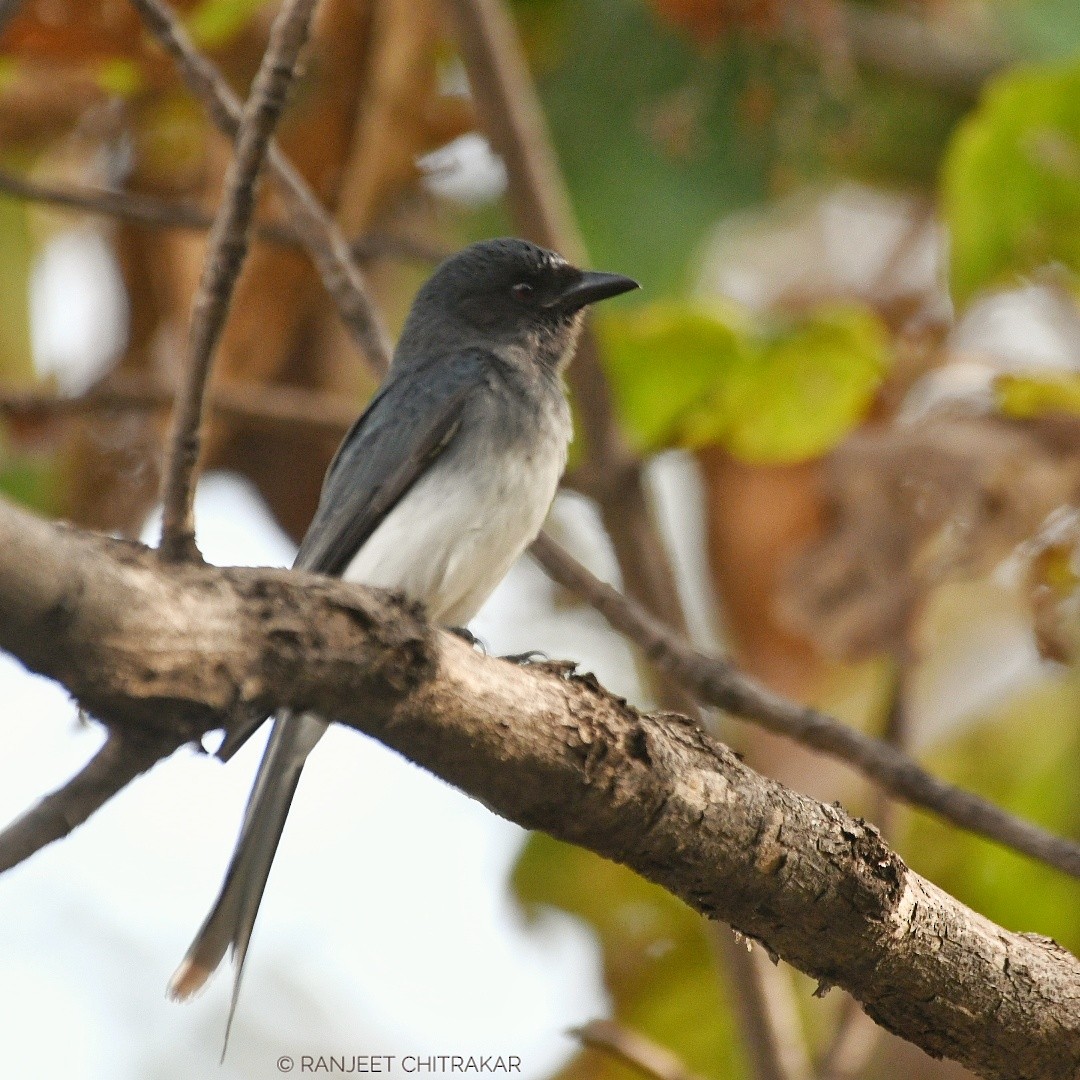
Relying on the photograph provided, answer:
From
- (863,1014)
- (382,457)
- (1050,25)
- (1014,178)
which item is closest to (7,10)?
(382,457)

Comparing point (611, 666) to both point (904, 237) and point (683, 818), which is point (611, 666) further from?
point (683, 818)

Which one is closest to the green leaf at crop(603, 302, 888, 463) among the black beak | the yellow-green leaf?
the black beak

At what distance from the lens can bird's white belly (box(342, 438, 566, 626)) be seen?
3.61 metres

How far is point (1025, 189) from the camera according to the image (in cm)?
469

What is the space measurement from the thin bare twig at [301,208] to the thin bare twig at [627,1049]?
6.21 ft

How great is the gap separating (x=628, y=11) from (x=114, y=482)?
259 centimetres

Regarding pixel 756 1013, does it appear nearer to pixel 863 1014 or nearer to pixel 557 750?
pixel 863 1014

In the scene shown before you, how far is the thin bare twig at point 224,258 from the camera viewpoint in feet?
8.40

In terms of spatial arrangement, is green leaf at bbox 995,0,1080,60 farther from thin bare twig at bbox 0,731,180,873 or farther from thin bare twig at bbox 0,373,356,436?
thin bare twig at bbox 0,731,180,873

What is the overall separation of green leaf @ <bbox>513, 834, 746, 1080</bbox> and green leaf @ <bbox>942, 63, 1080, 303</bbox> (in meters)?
2.48

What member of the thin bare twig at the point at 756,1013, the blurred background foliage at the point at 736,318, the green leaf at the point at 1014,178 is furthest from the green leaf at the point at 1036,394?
the thin bare twig at the point at 756,1013

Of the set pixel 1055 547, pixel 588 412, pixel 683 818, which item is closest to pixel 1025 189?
pixel 1055 547

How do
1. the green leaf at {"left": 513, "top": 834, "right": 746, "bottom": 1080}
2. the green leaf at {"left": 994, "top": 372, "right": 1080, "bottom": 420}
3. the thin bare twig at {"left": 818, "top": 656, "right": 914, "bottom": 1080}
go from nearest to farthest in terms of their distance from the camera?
1. the green leaf at {"left": 994, "top": 372, "right": 1080, "bottom": 420}
2. the thin bare twig at {"left": 818, "top": 656, "right": 914, "bottom": 1080}
3. the green leaf at {"left": 513, "top": 834, "right": 746, "bottom": 1080}

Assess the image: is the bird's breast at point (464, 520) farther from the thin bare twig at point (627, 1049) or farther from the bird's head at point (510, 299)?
the thin bare twig at point (627, 1049)
